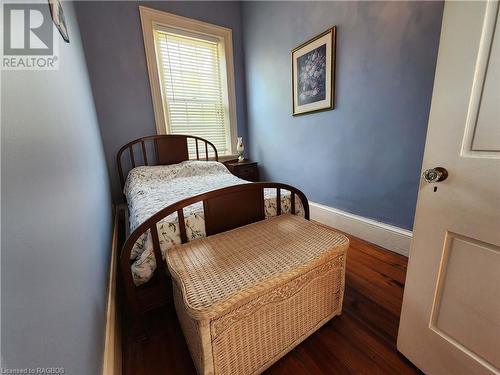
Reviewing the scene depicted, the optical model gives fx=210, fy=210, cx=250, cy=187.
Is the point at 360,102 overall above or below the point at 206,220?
above

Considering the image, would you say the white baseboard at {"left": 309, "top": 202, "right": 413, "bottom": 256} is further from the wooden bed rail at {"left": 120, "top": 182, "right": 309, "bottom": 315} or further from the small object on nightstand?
the small object on nightstand

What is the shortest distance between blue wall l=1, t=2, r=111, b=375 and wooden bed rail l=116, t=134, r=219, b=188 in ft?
6.07

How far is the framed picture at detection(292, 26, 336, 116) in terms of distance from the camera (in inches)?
78.1

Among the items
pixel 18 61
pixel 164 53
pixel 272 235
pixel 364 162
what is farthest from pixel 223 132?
pixel 18 61

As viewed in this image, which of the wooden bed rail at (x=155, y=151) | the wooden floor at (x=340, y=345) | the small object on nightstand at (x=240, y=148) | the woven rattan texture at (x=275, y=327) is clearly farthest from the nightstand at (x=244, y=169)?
the woven rattan texture at (x=275, y=327)

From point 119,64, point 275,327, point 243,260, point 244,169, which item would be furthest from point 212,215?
point 119,64

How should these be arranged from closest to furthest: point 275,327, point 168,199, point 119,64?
point 275,327 < point 168,199 < point 119,64

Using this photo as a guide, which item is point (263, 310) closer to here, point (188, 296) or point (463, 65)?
point (188, 296)

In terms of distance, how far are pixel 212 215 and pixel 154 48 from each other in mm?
2438

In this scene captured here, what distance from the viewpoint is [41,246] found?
0.48 m

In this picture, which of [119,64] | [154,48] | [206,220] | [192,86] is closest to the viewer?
[206,220]

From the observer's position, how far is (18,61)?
57cm

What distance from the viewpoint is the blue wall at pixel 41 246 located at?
1.18ft

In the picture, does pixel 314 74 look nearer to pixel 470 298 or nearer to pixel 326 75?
pixel 326 75
